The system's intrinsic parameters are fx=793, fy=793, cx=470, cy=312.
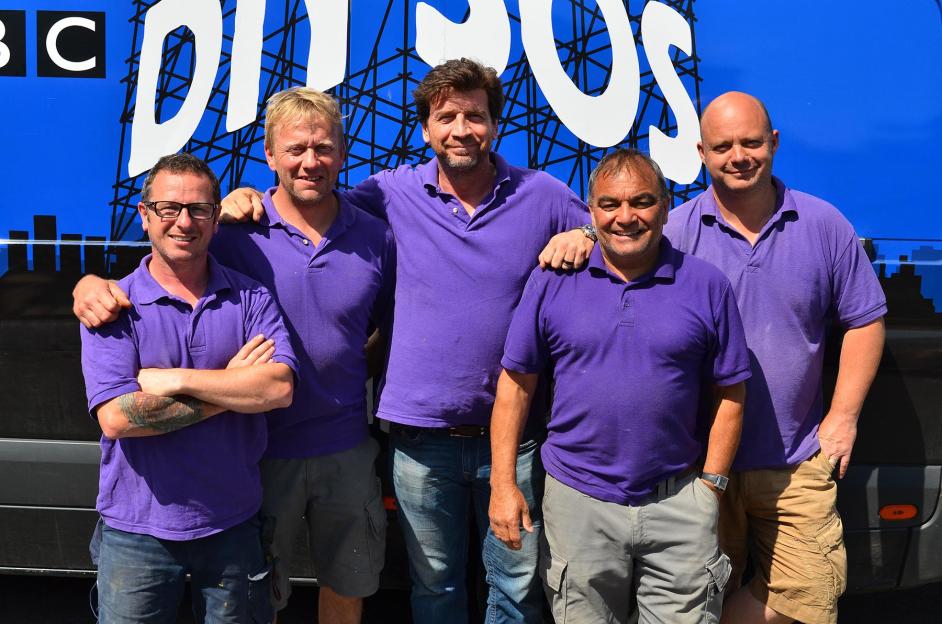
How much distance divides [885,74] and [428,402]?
5.52 ft

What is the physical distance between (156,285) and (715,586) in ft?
5.39

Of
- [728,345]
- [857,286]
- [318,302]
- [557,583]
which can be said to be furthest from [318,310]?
[857,286]

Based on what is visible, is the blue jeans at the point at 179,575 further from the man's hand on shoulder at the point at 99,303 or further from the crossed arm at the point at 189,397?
the man's hand on shoulder at the point at 99,303

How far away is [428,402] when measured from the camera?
7.29 feet

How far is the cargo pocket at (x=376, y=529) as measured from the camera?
92.8 inches

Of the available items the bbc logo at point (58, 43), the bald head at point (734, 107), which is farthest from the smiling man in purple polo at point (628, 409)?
the bbc logo at point (58, 43)

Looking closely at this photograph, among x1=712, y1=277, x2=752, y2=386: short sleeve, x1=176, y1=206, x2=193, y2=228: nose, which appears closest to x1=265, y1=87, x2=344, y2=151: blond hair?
x1=176, y1=206, x2=193, y2=228: nose

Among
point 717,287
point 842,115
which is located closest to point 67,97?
point 717,287

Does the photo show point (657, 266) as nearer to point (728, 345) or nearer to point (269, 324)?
point (728, 345)

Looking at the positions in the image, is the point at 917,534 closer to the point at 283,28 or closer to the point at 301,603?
the point at 301,603

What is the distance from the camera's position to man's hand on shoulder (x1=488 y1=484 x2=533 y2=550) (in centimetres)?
215

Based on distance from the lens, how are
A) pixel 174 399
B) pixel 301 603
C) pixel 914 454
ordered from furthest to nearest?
pixel 301 603 < pixel 914 454 < pixel 174 399

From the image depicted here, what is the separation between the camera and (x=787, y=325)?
2176 millimetres

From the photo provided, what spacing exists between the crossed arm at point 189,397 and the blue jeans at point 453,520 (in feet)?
1.61
